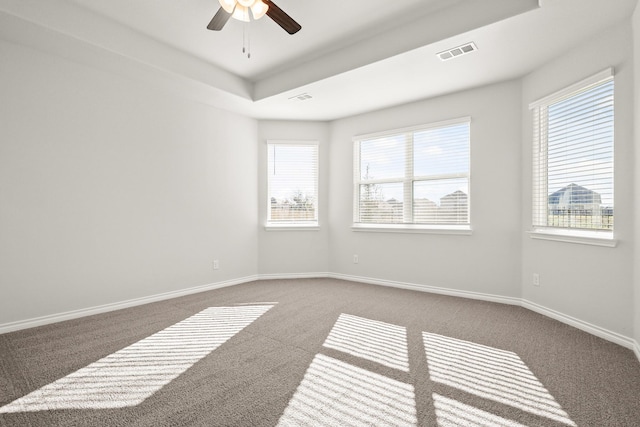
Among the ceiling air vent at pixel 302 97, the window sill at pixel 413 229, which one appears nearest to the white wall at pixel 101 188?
the ceiling air vent at pixel 302 97

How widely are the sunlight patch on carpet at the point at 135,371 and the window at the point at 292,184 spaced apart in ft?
7.90

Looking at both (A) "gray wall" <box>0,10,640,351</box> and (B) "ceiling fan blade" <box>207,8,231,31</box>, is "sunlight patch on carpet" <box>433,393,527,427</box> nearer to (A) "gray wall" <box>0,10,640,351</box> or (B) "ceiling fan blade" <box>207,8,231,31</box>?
(A) "gray wall" <box>0,10,640,351</box>

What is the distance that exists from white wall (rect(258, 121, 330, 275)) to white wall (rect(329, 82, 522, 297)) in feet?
2.73

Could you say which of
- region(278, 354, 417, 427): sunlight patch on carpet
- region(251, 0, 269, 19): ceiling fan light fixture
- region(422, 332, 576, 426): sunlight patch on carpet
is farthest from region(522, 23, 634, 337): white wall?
region(251, 0, 269, 19): ceiling fan light fixture

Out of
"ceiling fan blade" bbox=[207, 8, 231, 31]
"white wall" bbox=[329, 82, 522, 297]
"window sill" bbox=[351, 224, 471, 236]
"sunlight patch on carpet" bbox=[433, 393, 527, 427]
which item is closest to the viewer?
"sunlight patch on carpet" bbox=[433, 393, 527, 427]

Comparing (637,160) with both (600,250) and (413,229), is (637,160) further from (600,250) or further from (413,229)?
(413,229)

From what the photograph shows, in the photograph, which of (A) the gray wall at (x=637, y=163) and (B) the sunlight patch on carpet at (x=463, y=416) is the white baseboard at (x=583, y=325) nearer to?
(A) the gray wall at (x=637, y=163)

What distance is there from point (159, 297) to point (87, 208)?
4.31ft

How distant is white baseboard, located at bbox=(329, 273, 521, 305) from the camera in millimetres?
3866

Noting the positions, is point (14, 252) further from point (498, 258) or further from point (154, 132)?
point (498, 258)

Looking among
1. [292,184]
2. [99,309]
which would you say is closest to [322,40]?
[292,184]

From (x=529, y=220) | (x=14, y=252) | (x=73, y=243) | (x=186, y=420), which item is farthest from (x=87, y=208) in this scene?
(x=529, y=220)

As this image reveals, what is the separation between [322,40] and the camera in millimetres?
3354

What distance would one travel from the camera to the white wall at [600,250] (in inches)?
103
